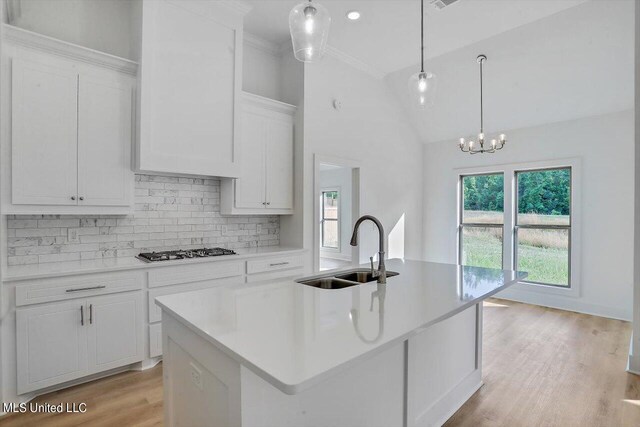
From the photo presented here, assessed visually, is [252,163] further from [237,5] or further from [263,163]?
[237,5]

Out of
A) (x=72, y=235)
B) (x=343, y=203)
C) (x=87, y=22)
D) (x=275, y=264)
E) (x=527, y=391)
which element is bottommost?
(x=527, y=391)

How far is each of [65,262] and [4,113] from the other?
3.80 feet

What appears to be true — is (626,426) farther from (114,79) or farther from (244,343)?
(114,79)

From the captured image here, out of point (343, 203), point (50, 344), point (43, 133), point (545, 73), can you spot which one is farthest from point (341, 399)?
point (343, 203)

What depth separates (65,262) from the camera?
2.72 metres

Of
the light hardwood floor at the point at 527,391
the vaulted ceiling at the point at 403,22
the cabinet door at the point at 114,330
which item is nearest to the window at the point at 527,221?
the light hardwood floor at the point at 527,391

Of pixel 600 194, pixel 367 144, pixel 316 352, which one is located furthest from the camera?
pixel 367 144

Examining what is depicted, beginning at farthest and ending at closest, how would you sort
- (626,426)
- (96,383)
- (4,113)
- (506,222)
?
(506,222) < (96,383) < (4,113) < (626,426)

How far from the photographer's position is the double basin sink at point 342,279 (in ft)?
6.65

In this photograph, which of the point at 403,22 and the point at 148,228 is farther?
the point at 403,22

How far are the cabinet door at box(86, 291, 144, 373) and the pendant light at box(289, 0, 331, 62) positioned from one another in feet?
7.25

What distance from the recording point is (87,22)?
2902 mm

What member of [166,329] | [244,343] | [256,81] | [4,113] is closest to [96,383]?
[166,329]
